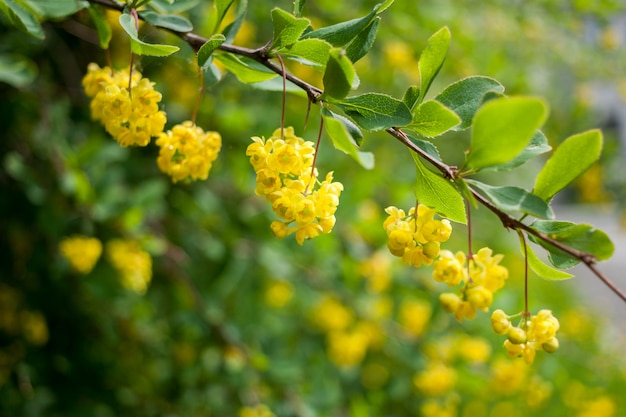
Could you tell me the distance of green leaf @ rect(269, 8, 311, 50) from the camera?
608mm

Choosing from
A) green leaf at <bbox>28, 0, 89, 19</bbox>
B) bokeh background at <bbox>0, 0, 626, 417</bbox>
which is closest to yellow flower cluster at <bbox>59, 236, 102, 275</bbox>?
bokeh background at <bbox>0, 0, 626, 417</bbox>

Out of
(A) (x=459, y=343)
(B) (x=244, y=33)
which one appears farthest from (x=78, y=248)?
(A) (x=459, y=343)

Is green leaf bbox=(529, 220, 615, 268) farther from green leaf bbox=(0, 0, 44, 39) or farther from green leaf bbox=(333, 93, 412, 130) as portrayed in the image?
green leaf bbox=(0, 0, 44, 39)

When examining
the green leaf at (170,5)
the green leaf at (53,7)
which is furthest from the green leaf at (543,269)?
the green leaf at (53,7)

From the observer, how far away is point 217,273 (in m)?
1.74

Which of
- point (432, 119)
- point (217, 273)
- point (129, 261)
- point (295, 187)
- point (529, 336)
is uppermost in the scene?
point (432, 119)

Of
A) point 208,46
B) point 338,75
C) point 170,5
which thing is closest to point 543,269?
point 338,75

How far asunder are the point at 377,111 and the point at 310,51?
10 cm

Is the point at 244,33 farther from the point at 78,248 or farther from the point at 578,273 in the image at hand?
the point at 578,273

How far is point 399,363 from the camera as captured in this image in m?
2.15

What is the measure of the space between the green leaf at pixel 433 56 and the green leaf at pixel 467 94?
0.08 feet

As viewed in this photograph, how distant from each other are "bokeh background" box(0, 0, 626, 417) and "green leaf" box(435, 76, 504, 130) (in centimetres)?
87

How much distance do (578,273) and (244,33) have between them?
20.0 ft

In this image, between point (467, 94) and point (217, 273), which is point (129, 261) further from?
point (467, 94)
